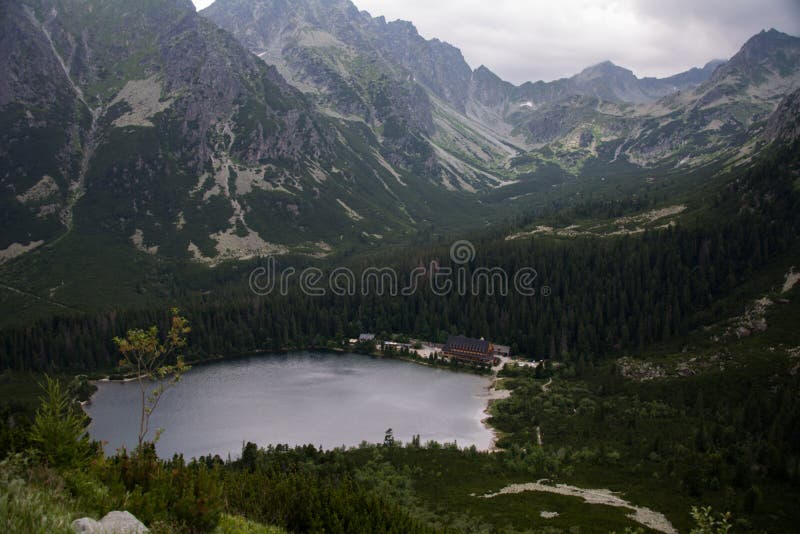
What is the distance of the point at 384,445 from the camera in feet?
281

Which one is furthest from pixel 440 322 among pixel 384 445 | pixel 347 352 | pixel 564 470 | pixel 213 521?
pixel 213 521

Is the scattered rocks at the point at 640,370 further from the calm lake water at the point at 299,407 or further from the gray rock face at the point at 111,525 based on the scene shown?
the gray rock face at the point at 111,525

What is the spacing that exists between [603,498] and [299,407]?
2471 inches

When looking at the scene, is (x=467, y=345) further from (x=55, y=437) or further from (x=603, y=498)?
(x=55, y=437)

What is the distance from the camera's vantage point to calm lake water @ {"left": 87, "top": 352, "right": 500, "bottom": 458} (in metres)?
93.5

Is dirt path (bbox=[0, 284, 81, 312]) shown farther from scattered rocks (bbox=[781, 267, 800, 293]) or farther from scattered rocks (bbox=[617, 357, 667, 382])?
scattered rocks (bbox=[781, 267, 800, 293])

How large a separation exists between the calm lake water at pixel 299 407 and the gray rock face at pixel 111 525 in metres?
72.3

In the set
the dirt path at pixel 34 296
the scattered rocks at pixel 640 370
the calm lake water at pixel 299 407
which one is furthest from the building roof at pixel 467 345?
the dirt path at pixel 34 296

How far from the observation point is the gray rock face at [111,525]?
16.2 m

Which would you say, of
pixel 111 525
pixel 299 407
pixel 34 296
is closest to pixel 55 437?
pixel 111 525

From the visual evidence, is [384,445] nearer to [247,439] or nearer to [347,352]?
[247,439]

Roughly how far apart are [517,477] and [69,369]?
11112 cm

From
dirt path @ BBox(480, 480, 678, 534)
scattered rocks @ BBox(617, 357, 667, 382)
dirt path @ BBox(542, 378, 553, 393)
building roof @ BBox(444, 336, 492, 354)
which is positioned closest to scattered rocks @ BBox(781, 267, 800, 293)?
scattered rocks @ BBox(617, 357, 667, 382)

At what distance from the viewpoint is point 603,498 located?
62750mm
